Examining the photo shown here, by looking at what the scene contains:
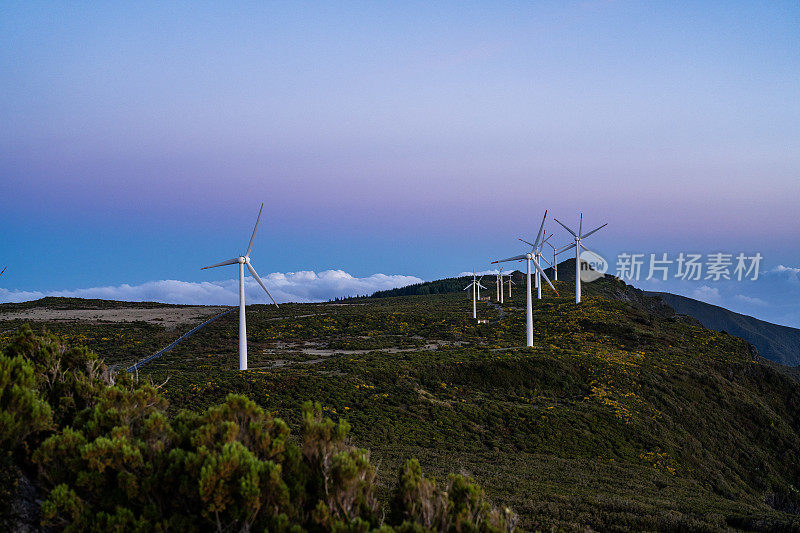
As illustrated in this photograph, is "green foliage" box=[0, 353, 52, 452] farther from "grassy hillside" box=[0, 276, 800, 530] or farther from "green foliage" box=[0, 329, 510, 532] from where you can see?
"grassy hillside" box=[0, 276, 800, 530]

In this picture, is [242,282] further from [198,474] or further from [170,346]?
[198,474]

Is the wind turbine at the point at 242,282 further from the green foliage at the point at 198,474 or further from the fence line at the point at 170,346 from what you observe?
the green foliage at the point at 198,474

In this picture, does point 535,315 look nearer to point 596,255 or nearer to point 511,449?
point 596,255

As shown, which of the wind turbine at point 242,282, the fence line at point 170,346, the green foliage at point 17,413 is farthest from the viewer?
the fence line at point 170,346

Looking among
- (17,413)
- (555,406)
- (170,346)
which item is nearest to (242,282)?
(170,346)

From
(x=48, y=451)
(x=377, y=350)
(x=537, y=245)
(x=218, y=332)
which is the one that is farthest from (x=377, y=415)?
(x=218, y=332)

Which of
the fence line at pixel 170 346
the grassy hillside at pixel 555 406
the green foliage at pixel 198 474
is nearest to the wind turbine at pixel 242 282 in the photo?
the grassy hillside at pixel 555 406

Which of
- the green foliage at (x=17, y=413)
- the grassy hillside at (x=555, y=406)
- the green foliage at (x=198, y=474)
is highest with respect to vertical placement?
the green foliage at (x=17, y=413)

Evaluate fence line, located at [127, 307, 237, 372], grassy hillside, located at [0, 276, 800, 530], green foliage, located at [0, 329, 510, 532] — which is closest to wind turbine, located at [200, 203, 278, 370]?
grassy hillside, located at [0, 276, 800, 530]

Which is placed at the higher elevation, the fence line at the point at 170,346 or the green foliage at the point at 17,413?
the green foliage at the point at 17,413
